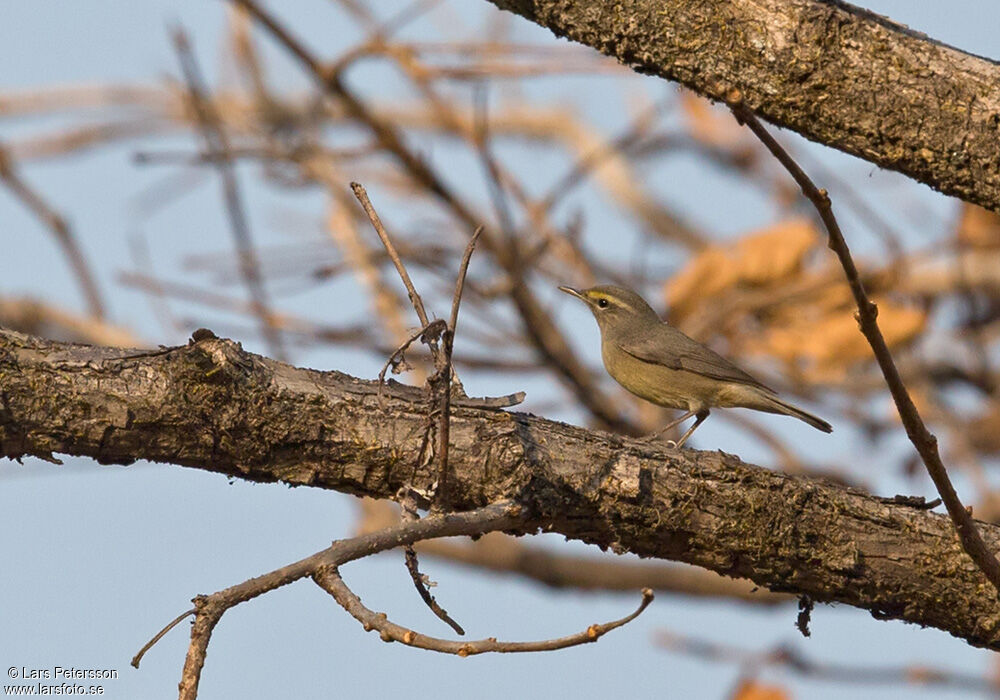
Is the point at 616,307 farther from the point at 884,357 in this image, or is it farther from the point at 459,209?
the point at 884,357

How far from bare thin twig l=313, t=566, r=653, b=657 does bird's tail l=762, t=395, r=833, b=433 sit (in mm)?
3716

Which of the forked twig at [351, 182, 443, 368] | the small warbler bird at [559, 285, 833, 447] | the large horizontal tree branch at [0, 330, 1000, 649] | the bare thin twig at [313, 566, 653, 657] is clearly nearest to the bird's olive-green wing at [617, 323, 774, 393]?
the small warbler bird at [559, 285, 833, 447]

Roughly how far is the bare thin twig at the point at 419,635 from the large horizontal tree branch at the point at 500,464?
76 centimetres

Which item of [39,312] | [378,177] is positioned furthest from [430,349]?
[378,177]

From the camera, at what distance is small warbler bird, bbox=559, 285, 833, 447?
6.32 meters

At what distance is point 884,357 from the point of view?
108 inches

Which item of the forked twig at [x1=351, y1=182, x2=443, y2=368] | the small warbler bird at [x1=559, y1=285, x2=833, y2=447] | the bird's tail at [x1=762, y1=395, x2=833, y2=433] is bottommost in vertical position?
the forked twig at [x1=351, y1=182, x2=443, y2=368]

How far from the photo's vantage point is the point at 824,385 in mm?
8016

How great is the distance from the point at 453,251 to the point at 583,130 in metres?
8.29

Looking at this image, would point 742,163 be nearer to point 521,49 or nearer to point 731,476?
point 521,49

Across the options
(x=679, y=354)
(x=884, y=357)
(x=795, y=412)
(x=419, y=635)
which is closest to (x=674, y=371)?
(x=679, y=354)

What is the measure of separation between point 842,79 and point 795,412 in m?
3.04

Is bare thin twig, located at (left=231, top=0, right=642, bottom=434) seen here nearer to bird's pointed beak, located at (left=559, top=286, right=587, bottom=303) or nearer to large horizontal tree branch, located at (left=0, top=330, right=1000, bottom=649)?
bird's pointed beak, located at (left=559, top=286, right=587, bottom=303)

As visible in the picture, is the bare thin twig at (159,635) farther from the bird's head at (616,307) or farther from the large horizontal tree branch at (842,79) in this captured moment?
the bird's head at (616,307)
